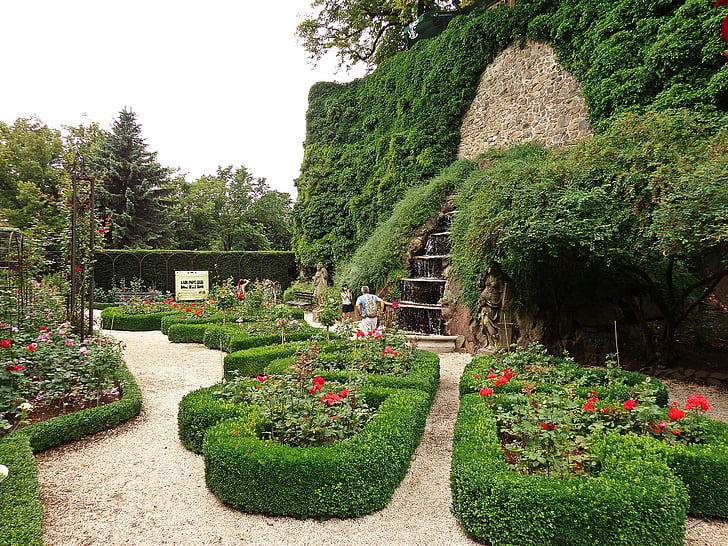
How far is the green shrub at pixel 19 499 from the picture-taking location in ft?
7.97

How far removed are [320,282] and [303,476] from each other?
15040 mm

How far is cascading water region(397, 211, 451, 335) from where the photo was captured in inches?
392

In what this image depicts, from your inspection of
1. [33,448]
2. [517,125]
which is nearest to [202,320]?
[33,448]

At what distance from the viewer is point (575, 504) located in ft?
8.41

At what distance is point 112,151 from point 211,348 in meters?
18.7

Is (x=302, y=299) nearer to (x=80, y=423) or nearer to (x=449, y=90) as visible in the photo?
(x=449, y=90)

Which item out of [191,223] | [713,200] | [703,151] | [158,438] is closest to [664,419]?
[713,200]

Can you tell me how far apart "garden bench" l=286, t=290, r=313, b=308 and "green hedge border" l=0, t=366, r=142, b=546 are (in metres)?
11.6

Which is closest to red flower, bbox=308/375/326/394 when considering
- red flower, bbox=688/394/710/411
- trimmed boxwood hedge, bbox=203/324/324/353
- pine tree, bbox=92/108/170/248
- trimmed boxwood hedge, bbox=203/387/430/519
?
trimmed boxwood hedge, bbox=203/387/430/519

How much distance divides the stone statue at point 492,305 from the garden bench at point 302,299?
10102 millimetres

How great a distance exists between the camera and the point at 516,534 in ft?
8.66

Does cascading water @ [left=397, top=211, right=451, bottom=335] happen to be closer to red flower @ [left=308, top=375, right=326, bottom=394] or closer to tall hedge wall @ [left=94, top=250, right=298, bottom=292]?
red flower @ [left=308, top=375, right=326, bottom=394]

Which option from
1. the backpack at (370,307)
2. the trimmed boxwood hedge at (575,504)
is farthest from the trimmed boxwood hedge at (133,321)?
the trimmed boxwood hedge at (575,504)

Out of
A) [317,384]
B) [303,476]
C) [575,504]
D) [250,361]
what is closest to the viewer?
[575,504]
